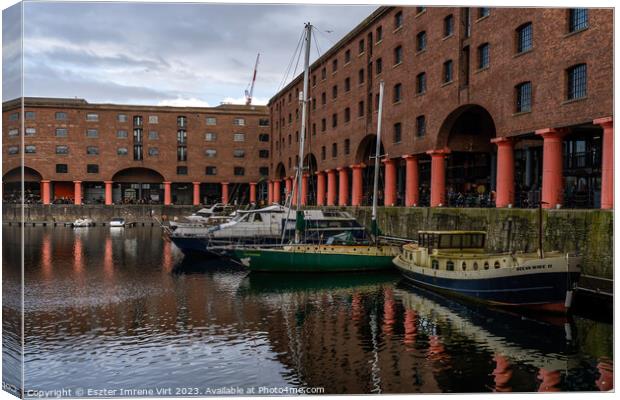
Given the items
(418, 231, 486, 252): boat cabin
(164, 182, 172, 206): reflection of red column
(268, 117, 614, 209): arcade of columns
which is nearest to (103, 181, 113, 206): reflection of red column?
(164, 182, 172, 206): reflection of red column

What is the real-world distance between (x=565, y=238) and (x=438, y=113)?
1772 centimetres

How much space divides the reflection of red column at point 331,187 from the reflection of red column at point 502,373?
43648 mm

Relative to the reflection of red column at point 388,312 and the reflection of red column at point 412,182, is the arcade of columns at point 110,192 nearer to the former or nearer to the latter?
the reflection of red column at point 412,182

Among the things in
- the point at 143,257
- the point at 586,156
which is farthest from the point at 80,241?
the point at 586,156

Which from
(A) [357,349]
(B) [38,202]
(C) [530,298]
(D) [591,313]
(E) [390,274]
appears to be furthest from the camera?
(B) [38,202]

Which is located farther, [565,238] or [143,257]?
[143,257]

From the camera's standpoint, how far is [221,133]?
298 feet

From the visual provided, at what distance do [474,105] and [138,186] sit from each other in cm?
7169

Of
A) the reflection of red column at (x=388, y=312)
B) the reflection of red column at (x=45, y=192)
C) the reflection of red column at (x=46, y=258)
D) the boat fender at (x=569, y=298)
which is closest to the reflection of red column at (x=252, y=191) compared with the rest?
the reflection of red column at (x=45, y=192)

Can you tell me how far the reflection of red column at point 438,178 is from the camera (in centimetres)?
3841

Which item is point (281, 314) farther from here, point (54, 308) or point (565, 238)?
point (565, 238)

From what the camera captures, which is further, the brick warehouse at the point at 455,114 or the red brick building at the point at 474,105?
the red brick building at the point at 474,105

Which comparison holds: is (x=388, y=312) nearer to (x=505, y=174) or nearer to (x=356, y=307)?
(x=356, y=307)

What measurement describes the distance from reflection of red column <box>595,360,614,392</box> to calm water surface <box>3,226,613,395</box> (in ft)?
0.15
